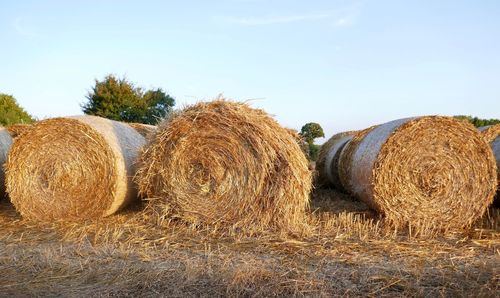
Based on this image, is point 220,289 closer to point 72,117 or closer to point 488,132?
point 72,117

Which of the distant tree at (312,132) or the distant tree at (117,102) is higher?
the distant tree at (117,102)

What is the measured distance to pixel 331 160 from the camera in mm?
8852

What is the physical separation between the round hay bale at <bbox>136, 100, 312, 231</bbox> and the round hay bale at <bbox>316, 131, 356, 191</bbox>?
2.94m

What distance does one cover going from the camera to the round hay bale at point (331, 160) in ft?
28.5

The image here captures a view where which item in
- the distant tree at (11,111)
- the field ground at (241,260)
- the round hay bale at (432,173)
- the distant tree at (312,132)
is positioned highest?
the distant tree at (11,111)

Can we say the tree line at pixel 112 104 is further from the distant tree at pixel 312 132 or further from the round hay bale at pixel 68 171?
the round hay bale at pixel 68 171

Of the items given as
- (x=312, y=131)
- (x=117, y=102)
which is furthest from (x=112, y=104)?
(x=312, y=131)

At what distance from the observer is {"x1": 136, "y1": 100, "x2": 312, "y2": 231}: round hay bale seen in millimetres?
5664

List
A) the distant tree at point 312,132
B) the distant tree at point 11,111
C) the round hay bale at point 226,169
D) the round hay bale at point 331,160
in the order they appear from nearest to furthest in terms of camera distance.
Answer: the round hay bale at point 226,169 < the round hay bale at point 331,160 < the distant tree at point 312,132 < the distant tree at point 11,111

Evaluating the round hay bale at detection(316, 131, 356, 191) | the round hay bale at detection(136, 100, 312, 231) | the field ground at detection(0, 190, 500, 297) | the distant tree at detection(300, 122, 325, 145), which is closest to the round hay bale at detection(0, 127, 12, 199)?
the field ground at detection(0, 190, 500, 297)

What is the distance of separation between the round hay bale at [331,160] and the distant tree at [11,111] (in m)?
14.0

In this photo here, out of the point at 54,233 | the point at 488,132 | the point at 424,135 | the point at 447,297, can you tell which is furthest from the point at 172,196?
the point at 488,132

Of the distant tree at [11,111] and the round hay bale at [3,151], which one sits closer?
the round hay bale at [3,151]

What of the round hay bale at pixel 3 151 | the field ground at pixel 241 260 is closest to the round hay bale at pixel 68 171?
the field ground at pixel 241 260
